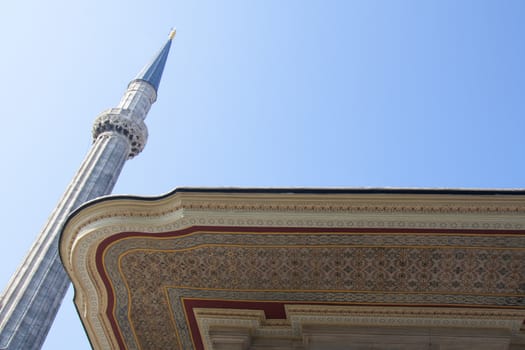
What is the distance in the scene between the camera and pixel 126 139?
23391mm

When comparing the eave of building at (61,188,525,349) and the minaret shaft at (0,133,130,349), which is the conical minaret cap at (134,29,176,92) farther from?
the eave of building at (61,188,525,349)

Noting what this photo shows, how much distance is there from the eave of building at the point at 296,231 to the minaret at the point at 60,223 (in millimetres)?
13090

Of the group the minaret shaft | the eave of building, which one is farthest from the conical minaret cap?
the eave of building

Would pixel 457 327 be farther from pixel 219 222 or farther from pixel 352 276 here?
pixel 219 222

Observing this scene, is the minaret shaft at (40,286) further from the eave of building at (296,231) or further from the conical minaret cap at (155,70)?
the eave of building at (296,231)

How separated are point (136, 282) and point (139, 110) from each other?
21.0 metres

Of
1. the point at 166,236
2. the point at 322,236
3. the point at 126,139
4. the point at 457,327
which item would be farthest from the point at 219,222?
the point at 126,139

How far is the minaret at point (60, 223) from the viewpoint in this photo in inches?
651

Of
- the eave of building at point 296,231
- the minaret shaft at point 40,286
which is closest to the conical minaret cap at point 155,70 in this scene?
the minaret shaft at point 40,286

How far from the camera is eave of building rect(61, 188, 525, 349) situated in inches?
169

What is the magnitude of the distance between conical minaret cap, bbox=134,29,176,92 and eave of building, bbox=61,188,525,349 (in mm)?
23673

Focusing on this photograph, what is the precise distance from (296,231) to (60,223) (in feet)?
51.9

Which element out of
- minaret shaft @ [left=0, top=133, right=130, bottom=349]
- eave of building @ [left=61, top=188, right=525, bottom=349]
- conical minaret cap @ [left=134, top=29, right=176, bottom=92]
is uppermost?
conical minaret cap @ [left=134, top=29, right=176, bottom=92]

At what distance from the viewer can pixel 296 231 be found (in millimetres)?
4473
